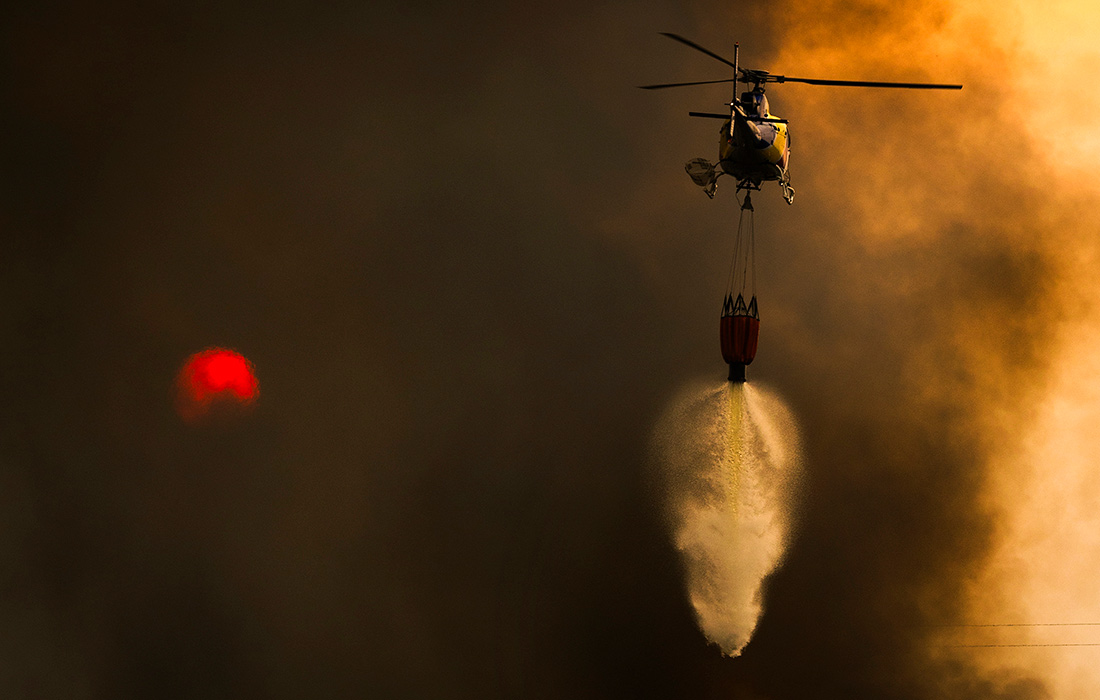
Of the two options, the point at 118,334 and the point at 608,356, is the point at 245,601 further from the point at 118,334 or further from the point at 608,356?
the point at 608,356

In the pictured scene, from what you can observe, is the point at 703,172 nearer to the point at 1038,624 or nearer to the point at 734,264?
the point at 734,264

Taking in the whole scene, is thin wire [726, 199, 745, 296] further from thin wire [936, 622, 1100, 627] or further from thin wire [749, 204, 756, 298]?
thin wire [936, 622, 1100, 627]

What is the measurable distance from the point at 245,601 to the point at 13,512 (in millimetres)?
7170

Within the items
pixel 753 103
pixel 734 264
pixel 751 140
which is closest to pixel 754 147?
pixel 751 140

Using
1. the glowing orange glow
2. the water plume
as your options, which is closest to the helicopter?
the water plume

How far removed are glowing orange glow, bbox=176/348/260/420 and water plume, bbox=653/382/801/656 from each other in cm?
1317

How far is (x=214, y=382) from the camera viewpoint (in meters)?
30.7

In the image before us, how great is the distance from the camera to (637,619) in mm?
30516

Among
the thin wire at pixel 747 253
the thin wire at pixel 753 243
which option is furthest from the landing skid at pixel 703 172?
the thin wire at pixel 753 243

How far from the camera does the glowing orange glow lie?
30.4 m

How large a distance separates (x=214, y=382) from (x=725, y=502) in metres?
16.4

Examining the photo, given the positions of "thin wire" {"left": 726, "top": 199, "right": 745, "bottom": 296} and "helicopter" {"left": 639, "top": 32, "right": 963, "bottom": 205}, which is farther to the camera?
"thin wire" {"left": 726, "top": 199, "right": 745, "bottom": 296}

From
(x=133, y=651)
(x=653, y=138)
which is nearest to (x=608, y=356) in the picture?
(x=653, y=138)

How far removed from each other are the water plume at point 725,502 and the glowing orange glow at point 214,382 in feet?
43.2
